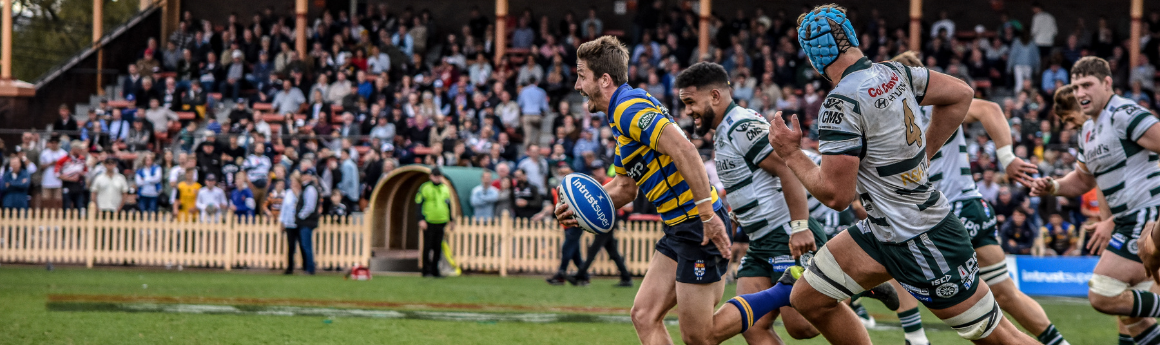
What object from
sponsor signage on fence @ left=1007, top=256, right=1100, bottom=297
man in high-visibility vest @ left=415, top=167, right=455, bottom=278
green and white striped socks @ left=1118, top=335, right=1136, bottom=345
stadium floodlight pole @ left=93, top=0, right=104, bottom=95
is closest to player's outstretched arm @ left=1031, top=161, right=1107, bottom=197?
green and white striped socks @ left=1118, top=335, right=1136, bottom=345

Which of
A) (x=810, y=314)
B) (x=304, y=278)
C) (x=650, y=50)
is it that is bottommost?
(x=304, y=278)

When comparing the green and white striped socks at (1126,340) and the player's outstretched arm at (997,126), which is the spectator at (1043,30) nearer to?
the player's outstretched arm at (997,126)

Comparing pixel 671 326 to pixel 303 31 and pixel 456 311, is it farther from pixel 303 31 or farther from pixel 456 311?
pixel 303 31

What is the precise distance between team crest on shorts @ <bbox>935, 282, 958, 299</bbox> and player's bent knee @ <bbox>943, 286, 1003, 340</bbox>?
0.11 metres

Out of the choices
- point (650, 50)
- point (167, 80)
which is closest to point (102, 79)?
point (167, 80)

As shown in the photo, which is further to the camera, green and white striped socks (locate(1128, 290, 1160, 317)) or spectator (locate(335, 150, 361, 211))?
spectator (locate(335, 150, 361, 211))

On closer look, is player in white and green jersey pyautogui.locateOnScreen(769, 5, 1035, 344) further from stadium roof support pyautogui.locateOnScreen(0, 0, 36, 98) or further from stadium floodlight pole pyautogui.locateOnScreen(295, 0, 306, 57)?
stadium roof support pyautogui.locateOnScreen(0, 0, 36, 98)

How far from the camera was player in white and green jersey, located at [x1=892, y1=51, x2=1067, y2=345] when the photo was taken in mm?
6379

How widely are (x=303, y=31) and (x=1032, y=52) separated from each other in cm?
1677

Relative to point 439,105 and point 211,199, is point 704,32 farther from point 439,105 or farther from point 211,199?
point 211,199

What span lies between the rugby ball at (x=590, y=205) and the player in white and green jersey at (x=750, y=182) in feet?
2.61

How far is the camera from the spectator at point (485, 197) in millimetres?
17469

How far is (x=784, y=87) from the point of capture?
20.9 metres

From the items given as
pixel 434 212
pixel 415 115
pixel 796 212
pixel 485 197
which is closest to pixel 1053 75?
pixel 485 197
